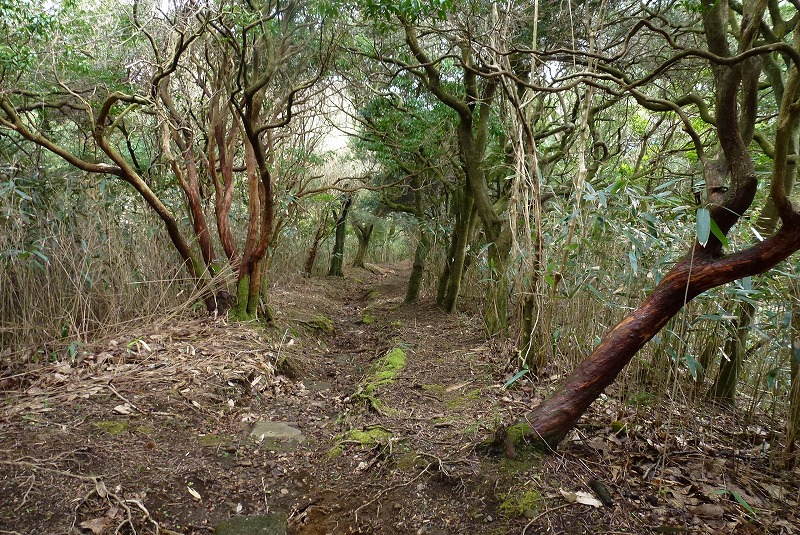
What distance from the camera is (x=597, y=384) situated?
2.08 meters

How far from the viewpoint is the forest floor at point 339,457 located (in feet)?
6.39

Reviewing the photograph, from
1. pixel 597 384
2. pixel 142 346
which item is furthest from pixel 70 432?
pixel 597 384

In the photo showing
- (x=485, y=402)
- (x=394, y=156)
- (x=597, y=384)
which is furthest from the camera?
(x=394, y=156)

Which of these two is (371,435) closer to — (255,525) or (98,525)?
(255,525)

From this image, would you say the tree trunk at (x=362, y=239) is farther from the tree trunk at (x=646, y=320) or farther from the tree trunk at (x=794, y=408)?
the tree trunk at (x=794, y=408)

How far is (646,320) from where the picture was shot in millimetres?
1953

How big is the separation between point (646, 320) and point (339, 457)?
1.83m

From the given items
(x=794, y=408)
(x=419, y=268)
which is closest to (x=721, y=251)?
(x=794, y=408)

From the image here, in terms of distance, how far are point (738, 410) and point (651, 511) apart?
4.45ft

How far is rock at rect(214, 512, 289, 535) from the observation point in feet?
7.03

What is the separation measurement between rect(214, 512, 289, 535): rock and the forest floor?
0.07 feet

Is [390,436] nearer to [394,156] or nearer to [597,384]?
[597,384]

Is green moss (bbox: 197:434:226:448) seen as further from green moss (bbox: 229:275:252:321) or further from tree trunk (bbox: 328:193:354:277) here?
tree trunk (bbox: 328:193:354:277)

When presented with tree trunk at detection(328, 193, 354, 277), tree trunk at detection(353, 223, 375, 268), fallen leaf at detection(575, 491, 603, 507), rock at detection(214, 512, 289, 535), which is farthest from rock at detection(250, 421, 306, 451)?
tree trunk at detection(353, 223, 375, 268)
